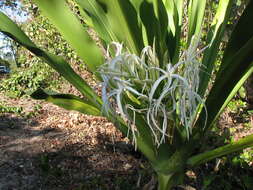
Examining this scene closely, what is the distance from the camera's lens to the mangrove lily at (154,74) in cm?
68

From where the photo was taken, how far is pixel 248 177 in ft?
4.63

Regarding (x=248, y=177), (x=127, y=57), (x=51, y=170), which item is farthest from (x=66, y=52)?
(x=127, y=57)

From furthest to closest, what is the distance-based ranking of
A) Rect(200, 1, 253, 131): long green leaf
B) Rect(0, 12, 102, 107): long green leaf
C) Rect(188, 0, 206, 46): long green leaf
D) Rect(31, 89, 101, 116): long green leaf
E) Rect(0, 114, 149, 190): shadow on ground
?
Rect(0, 114, 149, 190): shadow on ground
Rect(188, 0, 206, 46): long green leaf
Rect(31, 89, 101, 116): long green leaf
Rect(0, 12, 102, 107): long green leaf
Rect(200, 1, 253, 131): long green leaf

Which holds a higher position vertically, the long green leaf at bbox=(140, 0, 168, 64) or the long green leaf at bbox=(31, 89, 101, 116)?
the long green leaf at bbox=(140, 0, 168, 64)

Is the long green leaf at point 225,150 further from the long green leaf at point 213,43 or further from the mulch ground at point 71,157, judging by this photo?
the mulch ground at point 71,157

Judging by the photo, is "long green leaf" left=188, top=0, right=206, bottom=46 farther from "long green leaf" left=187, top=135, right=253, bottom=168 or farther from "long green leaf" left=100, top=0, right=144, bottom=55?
"long green leaf" left=187, top=135, right=253, bottom=168

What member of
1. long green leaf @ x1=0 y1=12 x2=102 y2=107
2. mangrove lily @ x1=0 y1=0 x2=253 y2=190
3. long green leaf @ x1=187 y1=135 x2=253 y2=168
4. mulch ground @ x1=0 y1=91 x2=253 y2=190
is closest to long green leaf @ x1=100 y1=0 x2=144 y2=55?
mangrove lily @ x1=0 y1=0 x2=253 y2=190

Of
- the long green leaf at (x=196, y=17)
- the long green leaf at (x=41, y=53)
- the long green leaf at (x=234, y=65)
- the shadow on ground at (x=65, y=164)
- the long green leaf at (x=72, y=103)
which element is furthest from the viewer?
the shadow on ground at (x=65, y=164)

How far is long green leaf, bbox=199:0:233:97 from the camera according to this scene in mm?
888

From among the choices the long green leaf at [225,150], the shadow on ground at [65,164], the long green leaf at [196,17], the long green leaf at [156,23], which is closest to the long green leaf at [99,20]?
the long green leaf at [156,23]

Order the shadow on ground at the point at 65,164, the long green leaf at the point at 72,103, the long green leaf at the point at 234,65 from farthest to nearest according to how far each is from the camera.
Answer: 1. the shadow on ground at the point at 65,164
2. the long green leaf at the point at 72,103
3. the long green leaf at the point at 234,65

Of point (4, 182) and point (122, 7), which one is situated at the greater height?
point (122, 7)

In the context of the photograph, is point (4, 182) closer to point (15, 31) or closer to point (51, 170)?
point (51, 170)

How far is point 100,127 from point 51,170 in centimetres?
89
